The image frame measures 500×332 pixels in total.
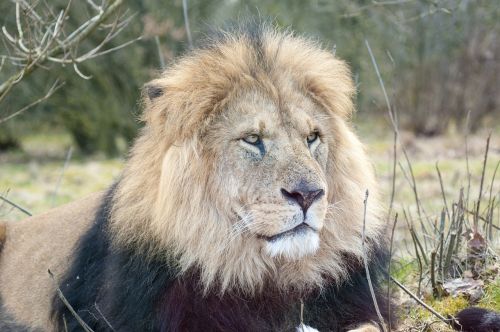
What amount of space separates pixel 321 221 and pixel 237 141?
1.98 ft

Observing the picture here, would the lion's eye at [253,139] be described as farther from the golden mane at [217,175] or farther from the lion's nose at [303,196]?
the lion's nose at [303,196]

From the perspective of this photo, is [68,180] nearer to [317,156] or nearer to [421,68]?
[421,68]

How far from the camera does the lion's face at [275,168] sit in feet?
13.3

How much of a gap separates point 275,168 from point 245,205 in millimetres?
232

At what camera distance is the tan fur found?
5418mm

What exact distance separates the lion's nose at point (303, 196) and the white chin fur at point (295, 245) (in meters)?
0.13

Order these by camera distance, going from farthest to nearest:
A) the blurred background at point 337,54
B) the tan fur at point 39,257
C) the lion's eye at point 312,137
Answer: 1. the blurred background at point 337,54
2. the tan fur at point 39,257
3. the lion's eye at point 312,137

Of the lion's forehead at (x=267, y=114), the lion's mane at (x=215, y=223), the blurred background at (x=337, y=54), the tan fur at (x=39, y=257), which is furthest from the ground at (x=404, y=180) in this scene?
the lion's forehead at (x=267, y=114)

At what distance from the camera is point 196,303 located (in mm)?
4273

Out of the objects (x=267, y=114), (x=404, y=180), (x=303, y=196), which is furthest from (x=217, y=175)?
(x=404, y=180)

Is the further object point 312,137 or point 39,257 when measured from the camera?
point 39,257

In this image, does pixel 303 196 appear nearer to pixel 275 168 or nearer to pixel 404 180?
pixel 275 168

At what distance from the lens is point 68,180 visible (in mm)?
15227

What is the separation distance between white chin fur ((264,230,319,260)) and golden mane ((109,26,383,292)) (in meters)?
0.18
